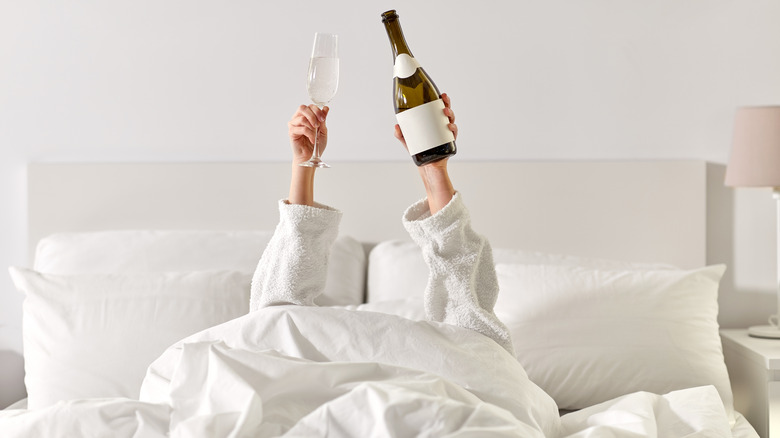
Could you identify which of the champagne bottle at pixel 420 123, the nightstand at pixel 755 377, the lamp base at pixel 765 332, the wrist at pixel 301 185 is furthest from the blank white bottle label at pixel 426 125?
the lamp base at pixel 765 332

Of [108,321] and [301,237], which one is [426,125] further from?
[108,321]

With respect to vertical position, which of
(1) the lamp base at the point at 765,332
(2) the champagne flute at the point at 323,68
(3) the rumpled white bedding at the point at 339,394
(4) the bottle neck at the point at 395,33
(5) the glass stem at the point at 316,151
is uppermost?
(4) the bottle neck at the point at 395,33

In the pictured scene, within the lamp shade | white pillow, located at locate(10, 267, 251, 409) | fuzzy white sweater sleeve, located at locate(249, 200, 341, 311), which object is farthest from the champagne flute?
the lamp shade

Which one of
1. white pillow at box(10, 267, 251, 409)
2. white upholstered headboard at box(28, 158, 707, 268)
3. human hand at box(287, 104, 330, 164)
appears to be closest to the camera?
human hand at box(287, 104, 330, 164)

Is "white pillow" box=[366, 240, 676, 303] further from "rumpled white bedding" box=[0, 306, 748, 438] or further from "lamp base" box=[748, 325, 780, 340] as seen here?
"rumpled white bedding" box=[0, 306, 748, 438]

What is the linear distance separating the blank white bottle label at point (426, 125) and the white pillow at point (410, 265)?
2.30 ft

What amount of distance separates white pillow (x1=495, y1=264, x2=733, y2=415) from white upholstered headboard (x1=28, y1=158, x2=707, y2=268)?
328 millimetres

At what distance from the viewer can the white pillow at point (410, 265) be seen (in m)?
2.25

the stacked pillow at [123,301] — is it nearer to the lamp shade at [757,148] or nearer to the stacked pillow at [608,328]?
the stacked pillow at [608,328]

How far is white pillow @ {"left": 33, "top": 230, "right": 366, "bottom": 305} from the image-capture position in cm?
228

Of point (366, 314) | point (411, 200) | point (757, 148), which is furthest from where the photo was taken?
point (411, 200)

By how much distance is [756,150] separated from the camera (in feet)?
7.39

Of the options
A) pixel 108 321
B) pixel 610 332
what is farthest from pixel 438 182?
pixel 108 321

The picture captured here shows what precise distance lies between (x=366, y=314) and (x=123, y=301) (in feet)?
2.63
